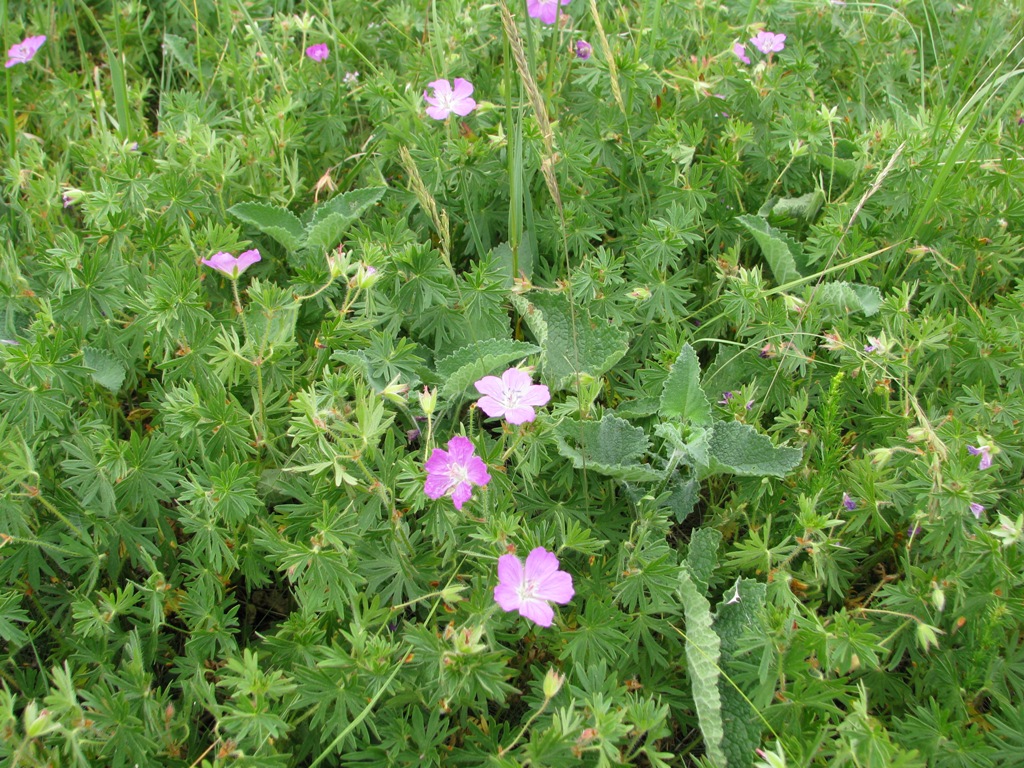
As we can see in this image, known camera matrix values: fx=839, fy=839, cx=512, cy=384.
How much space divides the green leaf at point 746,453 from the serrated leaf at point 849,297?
1.78 ft

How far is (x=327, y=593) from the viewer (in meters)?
2.03

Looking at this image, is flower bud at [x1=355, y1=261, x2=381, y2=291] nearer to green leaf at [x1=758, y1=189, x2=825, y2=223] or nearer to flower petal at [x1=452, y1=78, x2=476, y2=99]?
flower petal at [x1=452, y1=78, x2=476, y2=99]

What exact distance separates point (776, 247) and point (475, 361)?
1.09m

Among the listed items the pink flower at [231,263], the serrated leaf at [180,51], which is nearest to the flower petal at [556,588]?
the pink flower at [231,263]

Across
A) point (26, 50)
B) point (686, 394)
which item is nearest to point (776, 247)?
point (686, 394)

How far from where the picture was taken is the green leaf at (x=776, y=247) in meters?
2.72

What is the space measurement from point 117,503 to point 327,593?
626mm

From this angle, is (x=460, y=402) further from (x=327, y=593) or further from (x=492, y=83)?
(x=492, y=83)

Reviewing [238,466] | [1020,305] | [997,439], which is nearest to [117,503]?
[238,466]

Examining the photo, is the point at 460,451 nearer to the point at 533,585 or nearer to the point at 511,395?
the point at 511,395

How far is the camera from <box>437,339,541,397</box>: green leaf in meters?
2.32

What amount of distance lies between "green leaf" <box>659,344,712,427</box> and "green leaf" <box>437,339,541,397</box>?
392 millimetres

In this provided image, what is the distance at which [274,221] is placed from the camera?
2.77m

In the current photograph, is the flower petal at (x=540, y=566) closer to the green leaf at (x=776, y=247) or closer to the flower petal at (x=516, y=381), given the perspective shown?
the flower petal at (x=516, y=381)
